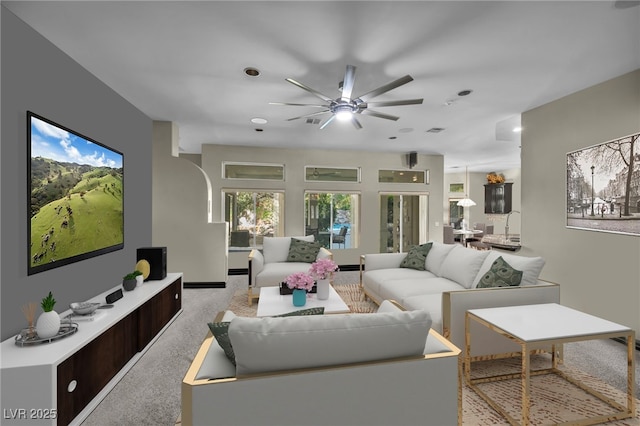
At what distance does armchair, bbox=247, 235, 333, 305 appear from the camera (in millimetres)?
4156

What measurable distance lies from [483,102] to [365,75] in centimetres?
186

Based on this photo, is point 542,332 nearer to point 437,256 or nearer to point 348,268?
point 437,256

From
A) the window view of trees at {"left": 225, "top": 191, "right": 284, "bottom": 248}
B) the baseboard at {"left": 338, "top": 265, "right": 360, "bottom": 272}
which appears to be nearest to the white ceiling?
the window view of trees at {"left": 225, "top": 191, "right": 284, "bottom": 248}

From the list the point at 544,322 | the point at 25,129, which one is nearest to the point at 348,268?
the point at 544,322

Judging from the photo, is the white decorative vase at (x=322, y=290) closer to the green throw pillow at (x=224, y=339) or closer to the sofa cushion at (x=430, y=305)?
the sofa cushion at (x=430, y=305)

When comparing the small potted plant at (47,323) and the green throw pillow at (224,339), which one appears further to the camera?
the small potted plant at (47,323)

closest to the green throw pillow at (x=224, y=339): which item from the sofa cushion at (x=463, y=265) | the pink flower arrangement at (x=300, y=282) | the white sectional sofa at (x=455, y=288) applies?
the pink flower arrangement at (x=300, y=282)

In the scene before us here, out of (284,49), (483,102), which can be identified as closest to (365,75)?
(284,49)

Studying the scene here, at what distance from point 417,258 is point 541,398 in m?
2.18

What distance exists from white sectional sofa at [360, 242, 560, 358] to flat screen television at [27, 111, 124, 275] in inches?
125

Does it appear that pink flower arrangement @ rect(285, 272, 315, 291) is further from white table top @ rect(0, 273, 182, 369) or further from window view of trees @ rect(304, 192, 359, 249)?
A: window view of trees @ rect(304, 192, 359, 249)

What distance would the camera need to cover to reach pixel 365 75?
2961 mm

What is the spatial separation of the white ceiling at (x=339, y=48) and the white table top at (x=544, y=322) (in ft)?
7.21

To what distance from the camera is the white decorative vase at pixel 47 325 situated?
1.87 meters
